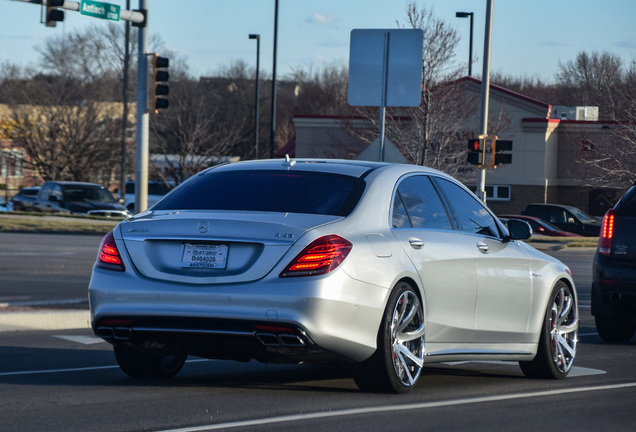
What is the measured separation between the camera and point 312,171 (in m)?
7.64

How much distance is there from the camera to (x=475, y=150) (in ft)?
90.6

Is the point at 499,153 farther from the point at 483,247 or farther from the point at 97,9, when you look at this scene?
the point at 483,247

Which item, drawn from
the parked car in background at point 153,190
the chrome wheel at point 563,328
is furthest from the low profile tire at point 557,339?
the parked car in background at point 153,190

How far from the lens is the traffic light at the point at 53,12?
21750 millimetres

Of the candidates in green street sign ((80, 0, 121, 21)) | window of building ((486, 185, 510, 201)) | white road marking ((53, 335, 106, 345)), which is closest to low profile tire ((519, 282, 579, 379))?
white road marking ((53, 335, 106, 345))

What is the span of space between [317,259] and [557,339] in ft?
9.69

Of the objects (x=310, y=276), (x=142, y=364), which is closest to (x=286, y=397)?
(x=310, y=276)

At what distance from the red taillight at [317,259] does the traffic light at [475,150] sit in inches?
830

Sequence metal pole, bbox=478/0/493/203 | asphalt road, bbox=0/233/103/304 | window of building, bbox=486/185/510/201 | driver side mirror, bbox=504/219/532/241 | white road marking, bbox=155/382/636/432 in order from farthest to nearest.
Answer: window of building, bbox=486/185/510/201 → metal pole, bbox=478/0/493/203 → asphalt road, bbox=0/233/103/304 → driver side mirror, bbox=504/219/532/241 → white road marking, bbox=155/382/636/432

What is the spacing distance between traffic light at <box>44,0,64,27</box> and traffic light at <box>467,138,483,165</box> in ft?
34.8

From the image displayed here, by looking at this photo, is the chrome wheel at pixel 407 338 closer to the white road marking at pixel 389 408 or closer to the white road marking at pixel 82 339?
the white road marking at pixel 389 408

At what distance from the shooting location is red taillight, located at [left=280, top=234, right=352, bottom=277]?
6.63 m

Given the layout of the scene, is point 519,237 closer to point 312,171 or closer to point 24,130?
point 312,171

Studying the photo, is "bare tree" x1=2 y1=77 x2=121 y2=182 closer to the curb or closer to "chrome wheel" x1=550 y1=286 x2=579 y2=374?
the curb
